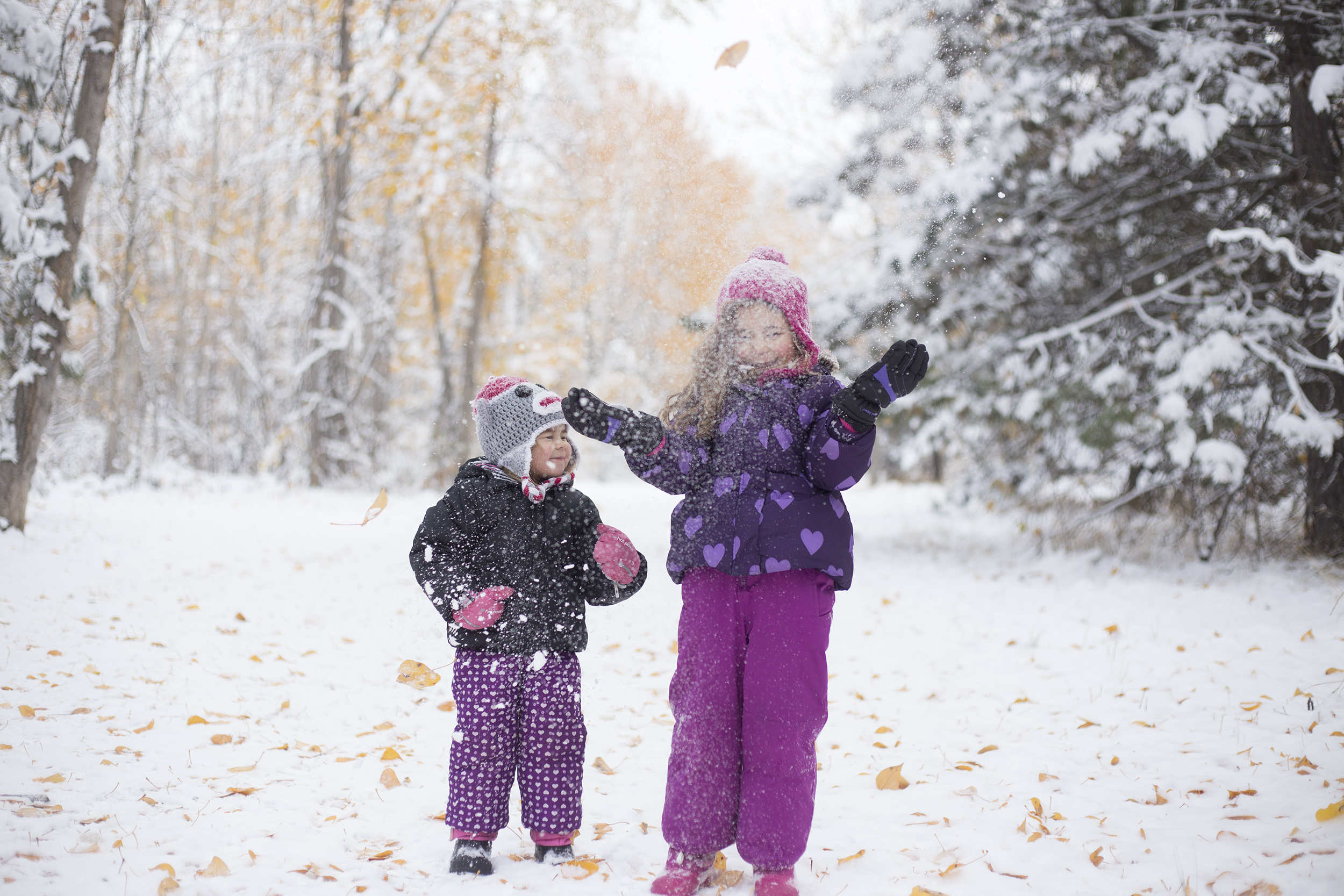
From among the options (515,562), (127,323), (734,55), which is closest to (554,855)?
(515,562)

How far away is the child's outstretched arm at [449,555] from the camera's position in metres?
2.34

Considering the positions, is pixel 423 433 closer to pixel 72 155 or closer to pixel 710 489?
pixel 72 155

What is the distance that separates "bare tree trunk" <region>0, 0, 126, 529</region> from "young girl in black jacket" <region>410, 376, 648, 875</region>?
5231 mm

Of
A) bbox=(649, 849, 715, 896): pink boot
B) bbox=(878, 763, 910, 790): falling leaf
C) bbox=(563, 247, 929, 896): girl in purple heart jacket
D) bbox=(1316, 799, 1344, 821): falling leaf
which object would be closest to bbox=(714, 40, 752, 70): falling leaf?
bbox=(563, 247, 929, 896): girl in purple heart jacket

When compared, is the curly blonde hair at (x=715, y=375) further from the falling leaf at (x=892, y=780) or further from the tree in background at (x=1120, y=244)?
the tree in background at (x=1120, y=244)

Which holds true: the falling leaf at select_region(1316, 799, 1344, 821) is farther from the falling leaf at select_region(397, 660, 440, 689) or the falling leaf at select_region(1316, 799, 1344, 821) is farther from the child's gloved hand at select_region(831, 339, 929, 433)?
the falling leaf at select_region(397, 660, 440, 689)

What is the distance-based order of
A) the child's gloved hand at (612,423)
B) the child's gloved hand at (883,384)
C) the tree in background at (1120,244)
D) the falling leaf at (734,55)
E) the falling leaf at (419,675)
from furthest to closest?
1. the tree in background at (1120,244)
2. the falling leaf at (734,55)
3. the falling leaf at (419,675)
4. the child's gloved hand at (612,423)
5. the child's gloved hand at (883,384)

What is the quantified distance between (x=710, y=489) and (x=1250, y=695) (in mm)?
3381

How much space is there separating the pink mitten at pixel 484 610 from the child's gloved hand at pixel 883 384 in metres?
1.07

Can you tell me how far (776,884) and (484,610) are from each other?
1059 millimetres

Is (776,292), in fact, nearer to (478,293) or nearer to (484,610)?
(484,610)

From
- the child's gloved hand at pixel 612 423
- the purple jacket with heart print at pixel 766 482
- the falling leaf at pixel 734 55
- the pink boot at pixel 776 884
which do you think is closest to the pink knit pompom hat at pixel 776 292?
the purple jacket with heart print at pixel 766 482

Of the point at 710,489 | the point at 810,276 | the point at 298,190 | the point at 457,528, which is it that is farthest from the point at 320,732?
the point at 298,190

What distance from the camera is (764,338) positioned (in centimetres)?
243
